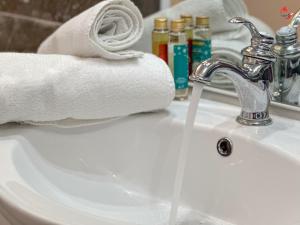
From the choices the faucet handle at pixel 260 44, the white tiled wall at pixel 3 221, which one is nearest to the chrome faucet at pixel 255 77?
the faucet handle at pixel 260 44

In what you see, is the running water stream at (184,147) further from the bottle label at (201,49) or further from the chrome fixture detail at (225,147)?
the bottle label at (201,49)

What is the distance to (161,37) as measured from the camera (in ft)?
3.63

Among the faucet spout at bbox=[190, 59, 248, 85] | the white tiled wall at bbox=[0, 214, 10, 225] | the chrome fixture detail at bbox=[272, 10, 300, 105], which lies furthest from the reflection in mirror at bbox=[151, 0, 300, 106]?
the white tiled wall at bbox=[0, 214, 10, 225]

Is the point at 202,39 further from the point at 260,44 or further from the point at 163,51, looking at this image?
the point at 260,44

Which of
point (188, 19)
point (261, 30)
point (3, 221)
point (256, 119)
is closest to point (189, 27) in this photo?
point (188, 19)

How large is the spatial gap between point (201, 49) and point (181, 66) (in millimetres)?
71

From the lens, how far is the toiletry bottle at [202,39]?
1119mm

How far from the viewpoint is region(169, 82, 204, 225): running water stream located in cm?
87

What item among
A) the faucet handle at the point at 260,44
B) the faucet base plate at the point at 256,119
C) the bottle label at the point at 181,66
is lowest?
the faucet base plate at the point at 256,119

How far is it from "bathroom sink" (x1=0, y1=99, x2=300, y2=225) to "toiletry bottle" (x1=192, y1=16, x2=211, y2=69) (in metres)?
0.11

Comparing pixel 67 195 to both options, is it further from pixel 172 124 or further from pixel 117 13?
pixel 117 13

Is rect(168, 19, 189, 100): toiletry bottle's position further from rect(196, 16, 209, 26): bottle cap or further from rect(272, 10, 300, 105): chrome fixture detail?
rect(272, 10, 300, 105): chrome fixture detail

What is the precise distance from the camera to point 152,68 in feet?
3.25

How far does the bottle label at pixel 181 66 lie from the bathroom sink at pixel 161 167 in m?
0.05
